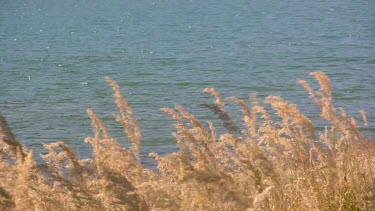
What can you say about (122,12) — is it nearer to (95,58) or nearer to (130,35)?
(130,35)

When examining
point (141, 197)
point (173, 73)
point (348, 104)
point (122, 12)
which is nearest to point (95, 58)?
point (173, 73)

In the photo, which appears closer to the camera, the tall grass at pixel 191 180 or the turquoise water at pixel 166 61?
the tall grass at pixel 191 180

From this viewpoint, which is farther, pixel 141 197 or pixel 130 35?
pixel 130 35

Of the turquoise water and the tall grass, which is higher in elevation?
the tall grass

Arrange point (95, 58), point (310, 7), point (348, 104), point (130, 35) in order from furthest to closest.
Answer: point (310, 7), point (130, 35), point (95, 58), point (348, 104)

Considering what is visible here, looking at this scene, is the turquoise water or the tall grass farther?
the turquoise water

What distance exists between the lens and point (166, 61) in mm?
23672

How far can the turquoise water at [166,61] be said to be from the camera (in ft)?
52.6

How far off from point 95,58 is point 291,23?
1156cm

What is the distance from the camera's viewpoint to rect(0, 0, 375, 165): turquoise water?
1603 cm

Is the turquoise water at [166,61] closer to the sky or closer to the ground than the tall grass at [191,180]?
closer to the ground

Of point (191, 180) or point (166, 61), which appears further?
point (166, 61)

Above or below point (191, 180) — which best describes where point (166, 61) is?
below

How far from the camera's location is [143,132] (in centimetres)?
1417
